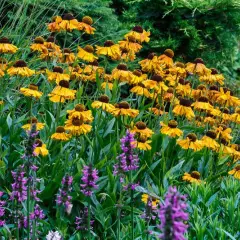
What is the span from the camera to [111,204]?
3.07m

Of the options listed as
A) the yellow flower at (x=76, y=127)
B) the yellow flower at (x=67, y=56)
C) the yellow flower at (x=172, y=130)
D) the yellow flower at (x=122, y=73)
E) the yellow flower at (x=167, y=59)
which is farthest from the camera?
the yellow flower at (x=67, y=56)

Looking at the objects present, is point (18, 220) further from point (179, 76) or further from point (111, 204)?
point (179, 76)

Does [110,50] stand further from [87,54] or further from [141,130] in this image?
[141,130]

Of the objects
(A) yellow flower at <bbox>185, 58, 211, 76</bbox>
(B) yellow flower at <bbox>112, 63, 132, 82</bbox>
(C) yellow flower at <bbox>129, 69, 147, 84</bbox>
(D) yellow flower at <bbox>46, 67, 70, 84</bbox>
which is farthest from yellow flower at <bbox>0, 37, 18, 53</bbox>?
(A) yellow flower at <bbox>185, 58, 211, 76</bbox>

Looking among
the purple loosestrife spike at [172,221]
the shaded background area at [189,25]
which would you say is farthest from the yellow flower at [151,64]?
the purple loosestrife spike at [172,221]

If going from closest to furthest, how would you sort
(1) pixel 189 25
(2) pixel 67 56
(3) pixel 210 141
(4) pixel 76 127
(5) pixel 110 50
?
(4) pixel 76 127
(3) pixel 210 141
(5) pixel 110 50
(2) pixel 67 56
(1) pixel 189 25

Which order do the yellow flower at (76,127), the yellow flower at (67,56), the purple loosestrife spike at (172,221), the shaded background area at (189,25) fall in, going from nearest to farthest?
the purple loosestrife spike at (172,221) < the yellow flower at (76,127) < the yellow flower at (67,56) < the shaded background area at (189,25)

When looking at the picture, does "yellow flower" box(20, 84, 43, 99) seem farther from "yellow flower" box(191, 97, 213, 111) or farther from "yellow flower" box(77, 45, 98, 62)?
"yellow flower" box(191, 97, 213, 111)

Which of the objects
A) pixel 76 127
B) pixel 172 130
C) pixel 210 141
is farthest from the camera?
pixel 210 141

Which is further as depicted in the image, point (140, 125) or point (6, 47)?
point (6, 47)

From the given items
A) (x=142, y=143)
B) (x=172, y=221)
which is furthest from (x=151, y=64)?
Answer: (x=172, y=221)

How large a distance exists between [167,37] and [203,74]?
271 cm

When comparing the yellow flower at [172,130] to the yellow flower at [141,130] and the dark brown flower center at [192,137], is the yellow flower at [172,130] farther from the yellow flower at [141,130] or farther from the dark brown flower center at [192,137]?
the yellow flower at [141,130]

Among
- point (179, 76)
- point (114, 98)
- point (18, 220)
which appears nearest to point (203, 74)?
point (179, 76)
